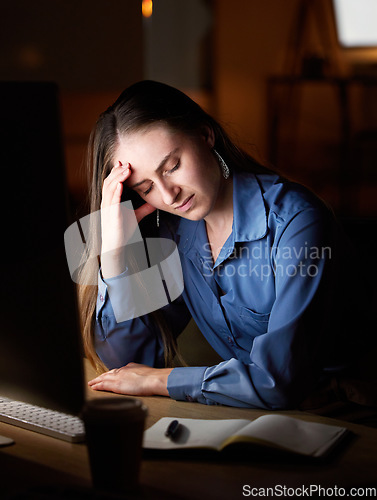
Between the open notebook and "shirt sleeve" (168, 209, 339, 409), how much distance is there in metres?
0.15

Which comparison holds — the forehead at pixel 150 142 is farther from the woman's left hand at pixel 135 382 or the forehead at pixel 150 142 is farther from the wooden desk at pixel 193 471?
the wooden desk at pixel 193 471

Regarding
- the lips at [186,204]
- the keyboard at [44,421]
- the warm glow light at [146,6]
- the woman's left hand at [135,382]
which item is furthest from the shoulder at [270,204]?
the warm glow light at [146,6]

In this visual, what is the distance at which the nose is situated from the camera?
56.3 inches

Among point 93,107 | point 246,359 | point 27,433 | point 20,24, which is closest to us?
point 27,433

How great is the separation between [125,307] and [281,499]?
0.85 meters

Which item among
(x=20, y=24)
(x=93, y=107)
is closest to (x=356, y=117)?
(x=93, y=107)

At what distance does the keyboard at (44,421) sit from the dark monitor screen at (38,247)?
11 cm

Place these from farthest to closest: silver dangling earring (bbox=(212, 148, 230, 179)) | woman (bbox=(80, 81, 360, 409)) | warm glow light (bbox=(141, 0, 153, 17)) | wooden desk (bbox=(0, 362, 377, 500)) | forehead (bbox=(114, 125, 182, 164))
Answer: warm glow light (bbox=(141, 0, 153, 17))
silver dangling earring (bbox=(212, 148, 230, 179))
forehead (bbox=(114, 125, 182, 164))
woman (bbox=(80, 81, 360, 409))
wooden desk (bbox=(0, 362, 377, 500))

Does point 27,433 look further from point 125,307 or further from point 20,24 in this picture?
point 20,24

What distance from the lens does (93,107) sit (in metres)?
3.36

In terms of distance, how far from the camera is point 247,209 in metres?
1.48

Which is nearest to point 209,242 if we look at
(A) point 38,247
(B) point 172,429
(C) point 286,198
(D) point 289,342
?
(C) point 286,198

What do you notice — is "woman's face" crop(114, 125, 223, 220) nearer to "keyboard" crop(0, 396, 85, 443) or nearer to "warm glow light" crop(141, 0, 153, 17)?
"keyboard" crop(0, 396, 85, 443)

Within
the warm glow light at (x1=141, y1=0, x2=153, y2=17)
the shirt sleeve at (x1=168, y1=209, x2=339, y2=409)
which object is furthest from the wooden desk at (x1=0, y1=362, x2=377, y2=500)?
the warm glow light at (x1=141, y1=0, x2=153, y2=17)
